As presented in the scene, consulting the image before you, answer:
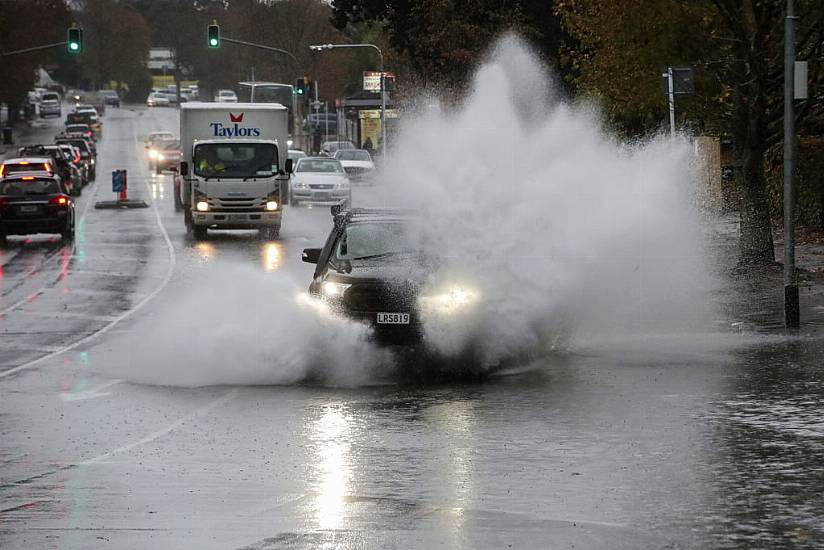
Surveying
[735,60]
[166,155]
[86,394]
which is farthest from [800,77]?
[166,155]

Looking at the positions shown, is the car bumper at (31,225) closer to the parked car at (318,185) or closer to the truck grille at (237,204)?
the truck grille at (237,204)

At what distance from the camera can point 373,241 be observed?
18547mm

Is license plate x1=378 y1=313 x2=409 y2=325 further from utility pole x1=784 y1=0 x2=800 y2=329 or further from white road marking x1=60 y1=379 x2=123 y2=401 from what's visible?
utility pole x1=784 y1=0 x2=800 y2=329

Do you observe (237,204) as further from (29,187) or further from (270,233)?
(29,187)

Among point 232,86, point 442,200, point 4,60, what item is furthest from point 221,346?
point 232,86

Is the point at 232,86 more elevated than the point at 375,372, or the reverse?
the point at 232,86

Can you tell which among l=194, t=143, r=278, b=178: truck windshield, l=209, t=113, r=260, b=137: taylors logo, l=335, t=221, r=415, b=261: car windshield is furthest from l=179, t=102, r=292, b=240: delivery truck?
l=335, t=221, r=415, b=261: car windshield

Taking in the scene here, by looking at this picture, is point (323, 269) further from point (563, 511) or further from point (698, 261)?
point (698, 261)

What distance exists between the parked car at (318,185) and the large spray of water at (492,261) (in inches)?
1292

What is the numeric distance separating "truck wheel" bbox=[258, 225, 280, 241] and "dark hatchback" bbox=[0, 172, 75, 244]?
5019mm

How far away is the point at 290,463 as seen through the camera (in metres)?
11.8

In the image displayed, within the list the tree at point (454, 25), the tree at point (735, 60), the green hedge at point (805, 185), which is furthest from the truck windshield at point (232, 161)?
the tree at point (454, 25)

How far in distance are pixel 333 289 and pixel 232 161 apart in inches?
941

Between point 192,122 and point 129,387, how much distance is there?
27821 millimetres
